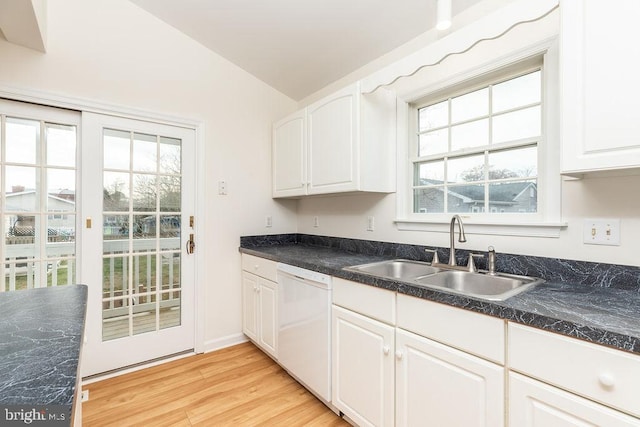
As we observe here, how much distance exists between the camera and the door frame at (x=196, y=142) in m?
2.12

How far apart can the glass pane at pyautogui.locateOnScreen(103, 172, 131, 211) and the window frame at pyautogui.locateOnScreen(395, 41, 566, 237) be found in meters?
2.11

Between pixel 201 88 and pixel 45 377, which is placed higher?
pixel 201 88

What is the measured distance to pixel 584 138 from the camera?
46.2 inches

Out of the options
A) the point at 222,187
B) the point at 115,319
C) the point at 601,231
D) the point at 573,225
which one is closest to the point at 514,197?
the point at 573,225

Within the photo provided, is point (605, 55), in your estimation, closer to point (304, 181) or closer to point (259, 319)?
point (304, 181)

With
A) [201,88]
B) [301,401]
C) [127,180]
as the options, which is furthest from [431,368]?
[201,88]

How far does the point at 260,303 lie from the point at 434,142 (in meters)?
1.84

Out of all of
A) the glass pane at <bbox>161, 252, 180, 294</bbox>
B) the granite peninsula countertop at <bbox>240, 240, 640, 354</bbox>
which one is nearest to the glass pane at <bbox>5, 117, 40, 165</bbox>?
the glass pane at <bbox>161, 252, 180, 294</bbox>

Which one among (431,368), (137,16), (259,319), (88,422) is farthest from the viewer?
(259,319)

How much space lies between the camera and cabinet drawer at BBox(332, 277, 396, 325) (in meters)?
1.49

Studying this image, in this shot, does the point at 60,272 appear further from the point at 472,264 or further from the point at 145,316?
the point at 472,264

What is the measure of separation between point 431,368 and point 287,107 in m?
2.72

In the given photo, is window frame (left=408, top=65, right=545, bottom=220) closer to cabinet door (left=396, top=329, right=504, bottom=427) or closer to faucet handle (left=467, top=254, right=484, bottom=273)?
faucet handle (left=467, top=254, right=484, bottom=273)

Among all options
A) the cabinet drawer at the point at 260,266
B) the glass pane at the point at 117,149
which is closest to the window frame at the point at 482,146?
the cabinet drawer at the point at 260,266
